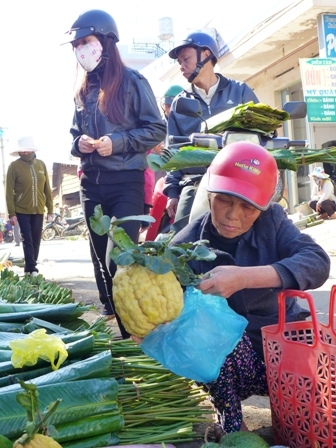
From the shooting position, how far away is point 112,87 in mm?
4359

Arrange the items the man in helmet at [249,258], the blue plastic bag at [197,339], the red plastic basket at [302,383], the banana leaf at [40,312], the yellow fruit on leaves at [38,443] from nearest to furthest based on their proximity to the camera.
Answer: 1. the yellow fruit on leaves at [38,443]
2. the red plastic basket at [302,383]
3. the blue plastic bag at [197,339]
4. the man in helmet at [249,258]
5. the banana leaf at [40,312]

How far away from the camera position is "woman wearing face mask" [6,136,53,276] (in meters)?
9.18

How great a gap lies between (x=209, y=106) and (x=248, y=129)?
1.07m

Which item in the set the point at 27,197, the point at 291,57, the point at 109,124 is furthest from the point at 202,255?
the point at 291,57

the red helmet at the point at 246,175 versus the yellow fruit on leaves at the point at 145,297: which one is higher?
the red helmet at the point at 246,175

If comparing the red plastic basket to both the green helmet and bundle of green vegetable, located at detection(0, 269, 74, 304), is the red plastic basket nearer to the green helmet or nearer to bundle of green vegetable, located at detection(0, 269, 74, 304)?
bundle of green vegetable, located at detection(0, 269, 74, 304)

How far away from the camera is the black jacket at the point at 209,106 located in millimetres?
4676

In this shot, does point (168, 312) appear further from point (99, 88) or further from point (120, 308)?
point (99, 88)

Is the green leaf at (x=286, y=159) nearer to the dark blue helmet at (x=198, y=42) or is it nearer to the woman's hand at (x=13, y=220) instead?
the dark blue helmet at (x=198, y=42)

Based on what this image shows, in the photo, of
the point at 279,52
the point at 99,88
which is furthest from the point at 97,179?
the point at 279,52

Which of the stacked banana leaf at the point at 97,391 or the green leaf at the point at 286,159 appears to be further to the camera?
the green leaf at the point at 286,159

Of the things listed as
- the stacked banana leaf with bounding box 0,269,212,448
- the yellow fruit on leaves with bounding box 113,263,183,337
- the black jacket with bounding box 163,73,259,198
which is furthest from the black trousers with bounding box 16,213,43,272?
the yellow fruit on leaves with bounding box 113,263,183,337

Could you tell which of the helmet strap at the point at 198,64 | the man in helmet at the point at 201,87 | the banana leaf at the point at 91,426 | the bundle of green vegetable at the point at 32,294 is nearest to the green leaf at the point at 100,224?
the banana leaf at the point at 91,426

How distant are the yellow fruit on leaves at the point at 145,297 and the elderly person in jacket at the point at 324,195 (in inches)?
478
